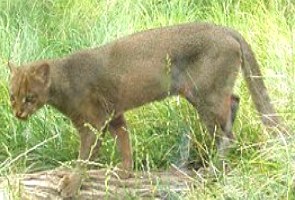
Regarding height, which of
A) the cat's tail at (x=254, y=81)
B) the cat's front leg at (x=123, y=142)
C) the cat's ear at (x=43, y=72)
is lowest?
the cat's front leg at (x=123, y=142)

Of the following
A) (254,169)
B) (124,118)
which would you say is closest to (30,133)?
(124,118)

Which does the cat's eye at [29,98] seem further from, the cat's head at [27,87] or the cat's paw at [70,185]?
the cat's paw at [70,185]

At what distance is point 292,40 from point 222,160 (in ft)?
4.85

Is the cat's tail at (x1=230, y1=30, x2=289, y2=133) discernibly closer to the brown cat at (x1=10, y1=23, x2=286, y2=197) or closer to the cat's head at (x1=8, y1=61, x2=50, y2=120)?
the brown cat at (x1=10, y1=23, x2=286, y2=197)

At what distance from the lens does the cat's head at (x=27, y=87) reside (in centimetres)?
494

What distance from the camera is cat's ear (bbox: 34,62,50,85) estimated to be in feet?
16.3

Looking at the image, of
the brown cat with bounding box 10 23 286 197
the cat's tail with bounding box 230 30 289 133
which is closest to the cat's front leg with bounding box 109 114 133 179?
the brown cat with bounding box 10 23 286 197

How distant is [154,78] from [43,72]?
0.68 meters

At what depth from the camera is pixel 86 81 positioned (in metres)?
5.25

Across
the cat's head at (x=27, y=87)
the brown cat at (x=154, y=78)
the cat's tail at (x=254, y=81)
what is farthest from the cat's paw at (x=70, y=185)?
the cat's tail at (x=254, y=81)

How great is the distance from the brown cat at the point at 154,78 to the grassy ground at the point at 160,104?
0.15m

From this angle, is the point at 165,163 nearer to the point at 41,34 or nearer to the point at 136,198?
the point at 136,198

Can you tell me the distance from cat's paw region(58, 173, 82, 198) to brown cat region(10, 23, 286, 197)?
0.24 meters

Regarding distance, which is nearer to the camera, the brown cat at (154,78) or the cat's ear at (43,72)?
the cat's ear at (43,72)
